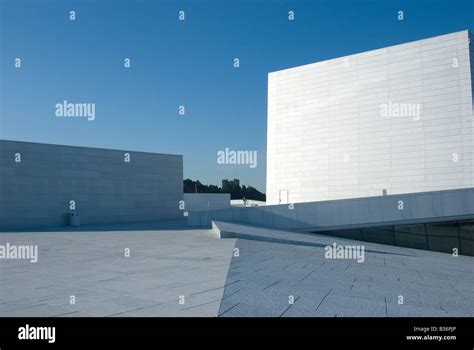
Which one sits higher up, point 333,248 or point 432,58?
point 432,58

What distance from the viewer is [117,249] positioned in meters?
12.5

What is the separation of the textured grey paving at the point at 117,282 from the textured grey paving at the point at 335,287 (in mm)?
470

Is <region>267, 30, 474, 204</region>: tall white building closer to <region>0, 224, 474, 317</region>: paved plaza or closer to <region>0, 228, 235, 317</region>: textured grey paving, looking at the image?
<region>0, 224, 474, 317</region>: paved plaza

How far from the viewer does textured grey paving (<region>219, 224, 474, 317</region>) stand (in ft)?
18.8

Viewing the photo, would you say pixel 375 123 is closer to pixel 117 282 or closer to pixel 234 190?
pixel 117 282

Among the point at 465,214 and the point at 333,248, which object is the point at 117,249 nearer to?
the point at 333,248

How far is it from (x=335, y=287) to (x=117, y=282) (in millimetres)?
3739

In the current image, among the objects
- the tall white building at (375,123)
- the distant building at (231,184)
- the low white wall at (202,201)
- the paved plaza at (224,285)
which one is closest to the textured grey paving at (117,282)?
the paved plaza at (224,285)

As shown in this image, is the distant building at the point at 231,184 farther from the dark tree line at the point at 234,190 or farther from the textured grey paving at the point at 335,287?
the textured grey paving at the point at 335,287

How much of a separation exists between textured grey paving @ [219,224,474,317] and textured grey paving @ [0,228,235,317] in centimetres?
47

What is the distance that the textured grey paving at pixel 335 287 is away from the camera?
5.72m

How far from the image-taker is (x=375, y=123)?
3894 cm
